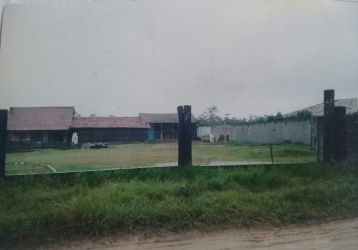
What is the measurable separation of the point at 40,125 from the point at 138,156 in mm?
1314

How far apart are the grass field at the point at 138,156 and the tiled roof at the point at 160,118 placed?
342 millimetres

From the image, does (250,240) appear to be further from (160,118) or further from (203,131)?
(160,118)

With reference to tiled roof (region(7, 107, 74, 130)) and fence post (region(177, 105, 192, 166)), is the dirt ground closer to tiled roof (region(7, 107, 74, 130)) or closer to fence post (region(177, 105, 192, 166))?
fence post (region(177, 105, 192, 166))

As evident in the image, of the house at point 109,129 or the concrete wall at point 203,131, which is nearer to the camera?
the house at point 109,129

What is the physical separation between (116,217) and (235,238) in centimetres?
135

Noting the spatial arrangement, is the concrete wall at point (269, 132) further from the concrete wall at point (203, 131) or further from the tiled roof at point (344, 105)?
the tiled roof at point (344, 105)

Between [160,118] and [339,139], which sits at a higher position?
[160,118]

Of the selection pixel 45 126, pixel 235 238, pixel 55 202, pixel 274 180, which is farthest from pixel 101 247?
pixel 274 180

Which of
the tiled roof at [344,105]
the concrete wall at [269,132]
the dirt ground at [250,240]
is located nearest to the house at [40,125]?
the dirt ground at [250,240]

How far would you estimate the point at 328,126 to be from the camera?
13.0 ft

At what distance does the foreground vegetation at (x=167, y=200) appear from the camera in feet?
9.20

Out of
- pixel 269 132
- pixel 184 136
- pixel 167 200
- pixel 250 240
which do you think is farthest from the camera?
pixel 269 132

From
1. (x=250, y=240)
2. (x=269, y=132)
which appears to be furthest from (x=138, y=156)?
(x=269, y=132)

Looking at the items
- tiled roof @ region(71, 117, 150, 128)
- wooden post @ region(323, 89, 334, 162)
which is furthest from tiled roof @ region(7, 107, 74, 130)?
wooden post @ region(323, 89, 334, 162)
